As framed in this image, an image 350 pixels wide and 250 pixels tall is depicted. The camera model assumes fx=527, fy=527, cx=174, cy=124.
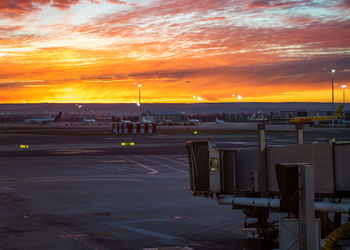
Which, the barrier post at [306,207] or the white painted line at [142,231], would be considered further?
the white painted line at [142,231]

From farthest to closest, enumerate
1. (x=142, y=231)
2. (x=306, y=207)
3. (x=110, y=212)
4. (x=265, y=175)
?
(x=110, y=212) < (x=142, y=231) < (x=265, y=175) < (x=306, y=207)

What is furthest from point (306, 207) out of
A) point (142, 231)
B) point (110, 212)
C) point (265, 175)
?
point (110, 212)

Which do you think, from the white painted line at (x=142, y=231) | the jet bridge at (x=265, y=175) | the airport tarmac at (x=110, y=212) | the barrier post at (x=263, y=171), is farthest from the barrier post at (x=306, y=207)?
the white painted line at (x=142, y=231)

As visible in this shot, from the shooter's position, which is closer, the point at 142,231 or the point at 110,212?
the point at 142,231

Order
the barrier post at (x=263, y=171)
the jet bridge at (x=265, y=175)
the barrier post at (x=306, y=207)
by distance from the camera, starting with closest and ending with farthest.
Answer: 1. the barrier post at (x=306, y=207)
2. the jet bridge at (x=265, y=175)
3. the barrier post at (x=263, y=171)

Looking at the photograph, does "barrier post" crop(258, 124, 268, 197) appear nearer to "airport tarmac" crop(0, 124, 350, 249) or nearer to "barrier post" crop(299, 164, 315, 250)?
"airport tarmac" crop(0, 124, 350, 249)

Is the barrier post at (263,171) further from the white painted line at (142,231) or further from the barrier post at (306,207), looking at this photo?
the barrier post at (306,207)

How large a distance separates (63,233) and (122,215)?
3.47 metres

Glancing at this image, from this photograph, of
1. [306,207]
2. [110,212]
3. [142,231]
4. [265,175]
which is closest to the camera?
[306,207]

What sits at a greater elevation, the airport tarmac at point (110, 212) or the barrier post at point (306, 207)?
the barrier post at point (306, 207)

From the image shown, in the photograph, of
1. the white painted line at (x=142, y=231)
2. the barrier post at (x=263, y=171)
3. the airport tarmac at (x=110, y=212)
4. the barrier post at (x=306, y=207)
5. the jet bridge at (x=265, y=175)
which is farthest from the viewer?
the white painted line at (x=142, y=231)

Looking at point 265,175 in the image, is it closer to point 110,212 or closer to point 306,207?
point 306,207

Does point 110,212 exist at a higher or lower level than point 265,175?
lower

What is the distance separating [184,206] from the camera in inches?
835
